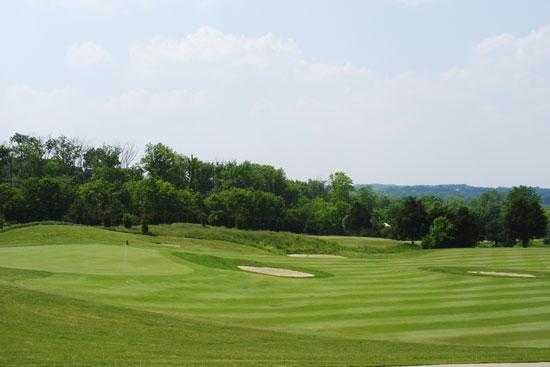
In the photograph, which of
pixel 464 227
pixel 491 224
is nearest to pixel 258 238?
pixel 464 227

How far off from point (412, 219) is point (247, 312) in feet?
242

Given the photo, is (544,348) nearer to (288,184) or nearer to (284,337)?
(284,337)

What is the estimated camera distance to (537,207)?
93.6m

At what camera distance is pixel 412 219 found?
3718 inches

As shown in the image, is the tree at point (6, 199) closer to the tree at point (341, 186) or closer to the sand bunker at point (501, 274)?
the sand bunker at point (501, 274)

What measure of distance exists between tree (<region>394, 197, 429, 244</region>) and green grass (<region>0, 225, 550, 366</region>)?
50910mm

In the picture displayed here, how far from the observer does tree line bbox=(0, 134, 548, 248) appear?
83125 millimetres

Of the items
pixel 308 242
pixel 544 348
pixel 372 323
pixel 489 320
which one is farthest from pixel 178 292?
pixel 308 242

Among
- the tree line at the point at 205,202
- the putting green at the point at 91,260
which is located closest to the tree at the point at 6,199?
the tree line at the point at 205,202

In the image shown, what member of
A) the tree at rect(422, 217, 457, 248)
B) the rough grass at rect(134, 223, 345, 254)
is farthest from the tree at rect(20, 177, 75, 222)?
the tree at rect(422, 217, 457, 248)

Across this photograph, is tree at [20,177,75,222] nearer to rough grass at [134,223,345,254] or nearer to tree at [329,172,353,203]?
rough grass at [134,223,345,254]

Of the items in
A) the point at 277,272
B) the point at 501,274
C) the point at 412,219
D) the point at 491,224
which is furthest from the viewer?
the point at 491,224

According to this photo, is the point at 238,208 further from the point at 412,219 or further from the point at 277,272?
the point at 277,272

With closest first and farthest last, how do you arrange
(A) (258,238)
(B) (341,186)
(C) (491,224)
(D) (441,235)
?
1. (A) (258,238)
2. (D) (441,235)
3. (C) (491,224)
4. (B) (341,186)
